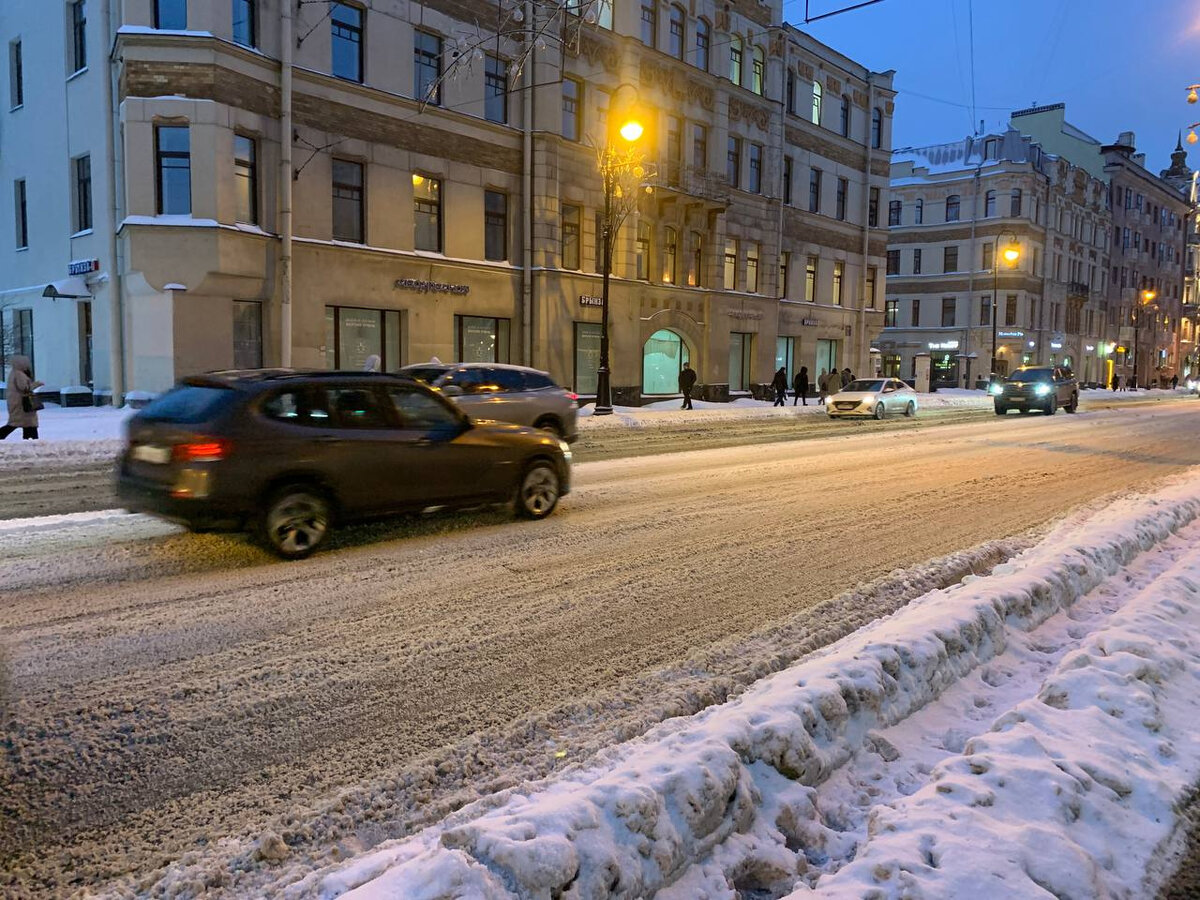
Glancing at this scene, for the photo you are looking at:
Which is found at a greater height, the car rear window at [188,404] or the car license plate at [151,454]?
the car rear window at [188,404]

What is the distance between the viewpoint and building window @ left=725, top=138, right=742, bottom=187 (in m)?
34.7

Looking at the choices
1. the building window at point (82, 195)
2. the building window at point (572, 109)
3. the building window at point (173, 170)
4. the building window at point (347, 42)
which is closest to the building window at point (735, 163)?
the building window at point (572, 109)

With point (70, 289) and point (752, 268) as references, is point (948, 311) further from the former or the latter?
point (70, 289)

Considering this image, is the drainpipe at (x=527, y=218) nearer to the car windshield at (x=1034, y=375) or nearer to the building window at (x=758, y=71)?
the building window at (x=758, y=71)

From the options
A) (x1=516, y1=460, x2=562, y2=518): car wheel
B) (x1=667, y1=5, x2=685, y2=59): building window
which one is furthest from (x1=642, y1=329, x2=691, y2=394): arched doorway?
(x1=516, y1=460, x2=562, y2=518): car wheel

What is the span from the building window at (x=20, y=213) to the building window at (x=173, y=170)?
949 centimetres

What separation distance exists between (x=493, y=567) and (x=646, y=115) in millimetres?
26743

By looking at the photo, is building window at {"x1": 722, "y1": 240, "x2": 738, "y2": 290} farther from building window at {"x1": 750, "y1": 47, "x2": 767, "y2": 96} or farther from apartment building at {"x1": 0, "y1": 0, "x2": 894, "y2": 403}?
building window at {"x1": 750, "y1": 47, "x2": 767, "y2": 96}

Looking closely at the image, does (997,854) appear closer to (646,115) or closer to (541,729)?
(541,729)

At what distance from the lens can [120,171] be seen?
70.4 ft

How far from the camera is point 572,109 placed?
92.9 feet

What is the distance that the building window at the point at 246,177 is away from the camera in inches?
823

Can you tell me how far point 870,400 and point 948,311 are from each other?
136ft

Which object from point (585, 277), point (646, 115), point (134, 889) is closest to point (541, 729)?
point (134, 889)
